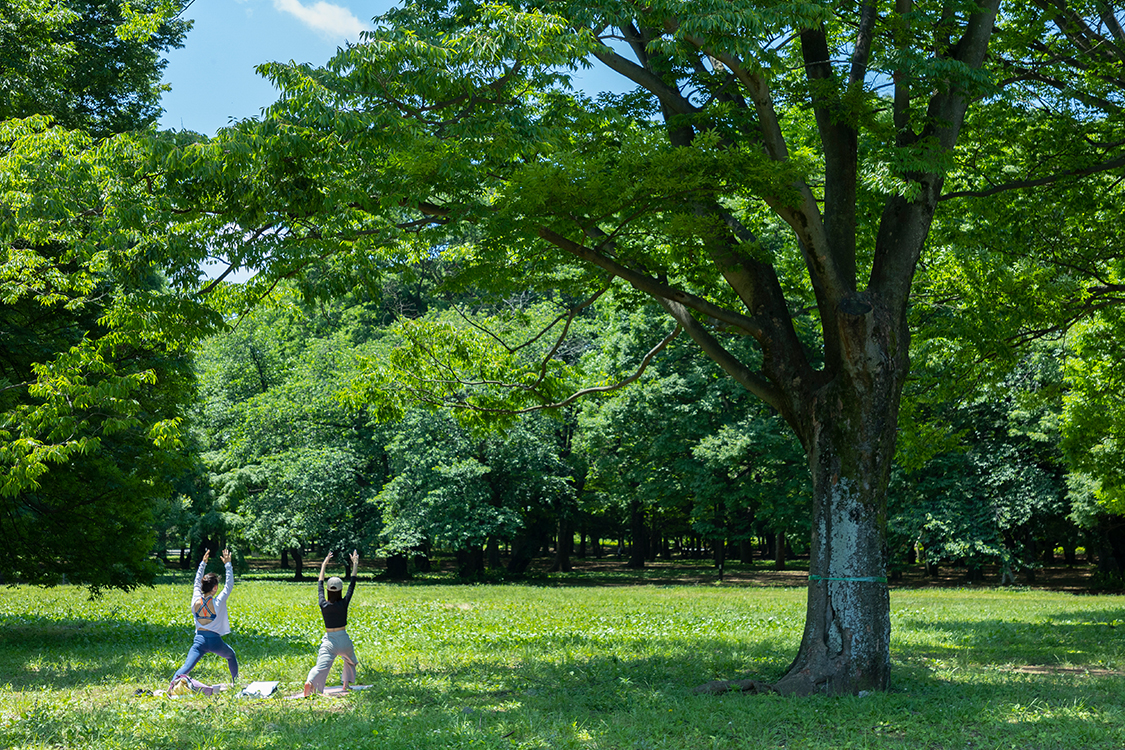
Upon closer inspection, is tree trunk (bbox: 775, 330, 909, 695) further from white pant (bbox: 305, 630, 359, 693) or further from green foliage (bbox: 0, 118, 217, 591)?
green foliage (bbox: 0, 118, 217, 591)

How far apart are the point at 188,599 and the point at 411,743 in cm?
2149

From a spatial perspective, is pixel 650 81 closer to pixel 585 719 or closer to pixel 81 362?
pixel 585 719

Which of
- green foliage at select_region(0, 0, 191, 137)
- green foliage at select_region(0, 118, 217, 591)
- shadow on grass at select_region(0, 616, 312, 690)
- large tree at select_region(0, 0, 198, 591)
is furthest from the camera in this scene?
green foliage at select_region(0, 0, 191, 137)

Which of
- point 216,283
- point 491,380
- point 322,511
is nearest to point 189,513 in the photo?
point 322,511

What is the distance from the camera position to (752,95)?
8938mm

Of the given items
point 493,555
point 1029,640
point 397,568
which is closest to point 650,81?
point 1029,640

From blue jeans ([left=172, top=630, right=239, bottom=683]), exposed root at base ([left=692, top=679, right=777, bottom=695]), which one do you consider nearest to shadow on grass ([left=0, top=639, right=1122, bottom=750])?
exposed root at base ([left=692, top=679, right=777, bottom=695])

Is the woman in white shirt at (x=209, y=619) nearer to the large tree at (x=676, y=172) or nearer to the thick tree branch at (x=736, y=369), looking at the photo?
the large tree at (x=676, y=172)

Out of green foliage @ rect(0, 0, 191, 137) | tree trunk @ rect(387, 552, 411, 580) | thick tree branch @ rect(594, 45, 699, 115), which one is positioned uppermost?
green foliage @ rect(0, 0, 191, 137)

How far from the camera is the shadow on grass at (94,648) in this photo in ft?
35.5

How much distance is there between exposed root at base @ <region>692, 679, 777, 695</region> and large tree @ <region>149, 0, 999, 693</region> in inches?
8.5

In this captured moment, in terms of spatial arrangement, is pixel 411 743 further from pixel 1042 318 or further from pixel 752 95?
pixel 1042 318

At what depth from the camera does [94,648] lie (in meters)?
13.7

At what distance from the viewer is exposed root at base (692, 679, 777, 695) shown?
30.2 ft
